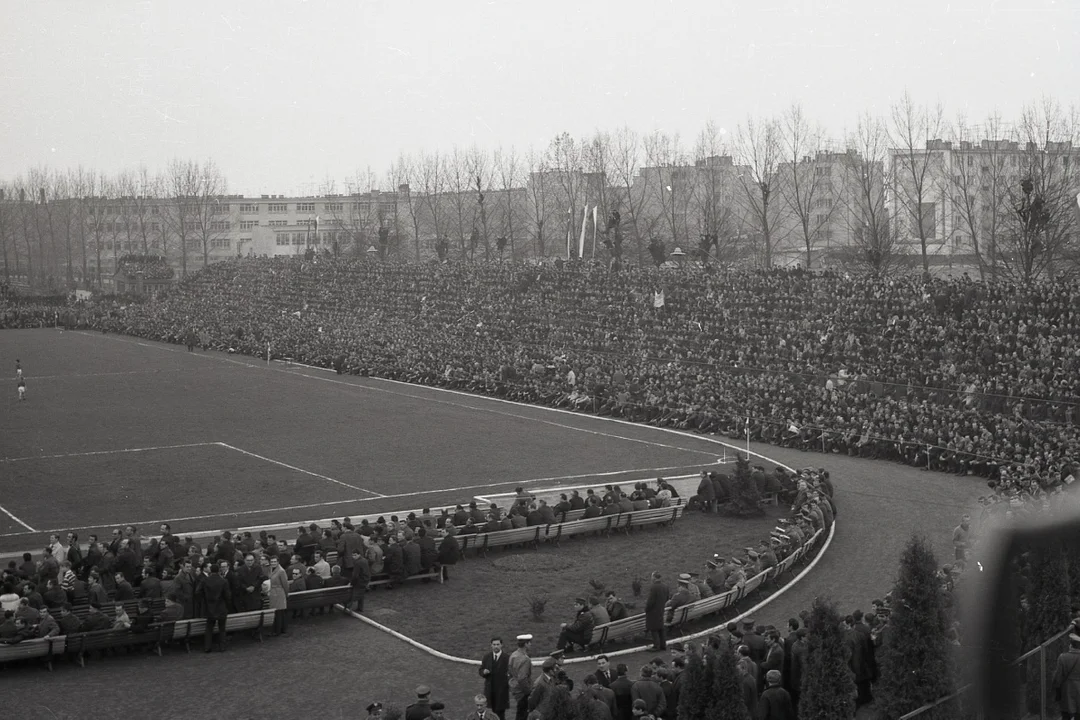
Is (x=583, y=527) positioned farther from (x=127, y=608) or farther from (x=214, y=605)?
(x=127, y=608)

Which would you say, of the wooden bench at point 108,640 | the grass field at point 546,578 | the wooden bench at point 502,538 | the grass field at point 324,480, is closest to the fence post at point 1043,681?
the grass field at point 324,480

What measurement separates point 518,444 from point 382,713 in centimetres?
2810

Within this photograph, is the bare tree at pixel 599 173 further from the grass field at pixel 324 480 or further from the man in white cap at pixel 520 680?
the man in white cap at pixel 520 680

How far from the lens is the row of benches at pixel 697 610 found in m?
18.7

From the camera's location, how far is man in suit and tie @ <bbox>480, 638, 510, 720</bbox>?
15539mm

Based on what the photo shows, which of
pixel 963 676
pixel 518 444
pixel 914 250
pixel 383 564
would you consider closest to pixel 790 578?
pixel 383 564

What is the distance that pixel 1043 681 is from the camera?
12.7 metres

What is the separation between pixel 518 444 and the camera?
4034 cm

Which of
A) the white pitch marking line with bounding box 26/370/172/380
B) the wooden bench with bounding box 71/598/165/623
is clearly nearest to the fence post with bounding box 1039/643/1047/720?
the wooden bench with bounding box 71/598/165/623

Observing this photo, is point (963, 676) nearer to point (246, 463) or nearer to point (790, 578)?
point (790, 578)

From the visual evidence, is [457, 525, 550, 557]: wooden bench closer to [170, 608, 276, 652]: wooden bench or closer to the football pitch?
the football pitch

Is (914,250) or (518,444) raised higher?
(914,250)

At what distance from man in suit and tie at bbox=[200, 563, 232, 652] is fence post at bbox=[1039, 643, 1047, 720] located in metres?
12.3

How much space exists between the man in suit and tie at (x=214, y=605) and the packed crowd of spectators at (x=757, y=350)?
1737cm
